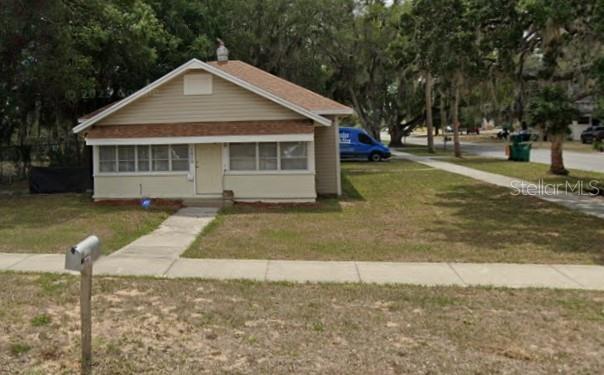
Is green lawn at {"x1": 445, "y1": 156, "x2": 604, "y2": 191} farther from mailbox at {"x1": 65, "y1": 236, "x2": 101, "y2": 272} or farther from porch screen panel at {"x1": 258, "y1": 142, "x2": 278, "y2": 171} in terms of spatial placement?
mailbox at {"x1": 65, "y1": 236, "x2": 101, "y2": 272}

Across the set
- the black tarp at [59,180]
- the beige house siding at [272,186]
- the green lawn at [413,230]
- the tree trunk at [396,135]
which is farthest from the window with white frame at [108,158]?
the tree trunk at [396,135]

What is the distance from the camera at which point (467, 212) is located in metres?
13.9

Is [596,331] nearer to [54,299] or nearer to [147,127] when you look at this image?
[54,299]

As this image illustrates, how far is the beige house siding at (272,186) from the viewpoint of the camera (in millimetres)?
15547

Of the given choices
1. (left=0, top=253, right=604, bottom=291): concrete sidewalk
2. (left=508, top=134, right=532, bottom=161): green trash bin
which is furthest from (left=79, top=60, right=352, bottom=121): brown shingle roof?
(left=508, top=134, right=532, bottom=161): green trash bin

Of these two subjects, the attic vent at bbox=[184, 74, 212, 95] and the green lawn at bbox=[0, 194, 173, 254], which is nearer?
the green lawn at bbox=[0, 194, 173, 254]

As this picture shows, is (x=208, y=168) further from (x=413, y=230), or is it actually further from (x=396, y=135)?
(x=396, y=135)

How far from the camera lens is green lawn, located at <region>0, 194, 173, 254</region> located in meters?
10.1

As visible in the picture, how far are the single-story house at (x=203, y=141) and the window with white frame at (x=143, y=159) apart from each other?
1.2 inches

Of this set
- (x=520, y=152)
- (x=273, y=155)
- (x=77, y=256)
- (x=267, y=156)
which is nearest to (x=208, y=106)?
(x=267, y=156)

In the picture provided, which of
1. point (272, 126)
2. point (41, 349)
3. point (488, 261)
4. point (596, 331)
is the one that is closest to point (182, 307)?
point (41, 349)

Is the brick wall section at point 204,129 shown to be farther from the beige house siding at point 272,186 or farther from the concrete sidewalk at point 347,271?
the concrete sidewalk at point 347,271

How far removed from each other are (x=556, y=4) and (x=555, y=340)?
9334 millimetres

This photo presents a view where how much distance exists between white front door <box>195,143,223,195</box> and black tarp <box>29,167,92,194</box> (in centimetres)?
557
